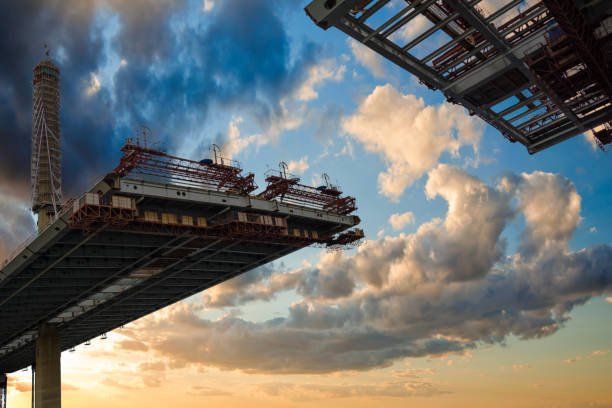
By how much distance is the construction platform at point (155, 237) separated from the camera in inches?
1900

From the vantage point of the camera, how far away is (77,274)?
60.2 meters

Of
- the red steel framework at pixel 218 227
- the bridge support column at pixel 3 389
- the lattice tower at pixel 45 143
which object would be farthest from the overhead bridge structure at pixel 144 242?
the bridge support column at pixel 3 389

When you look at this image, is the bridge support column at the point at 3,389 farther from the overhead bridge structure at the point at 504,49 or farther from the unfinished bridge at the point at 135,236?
the overhead bridge structure at the point at 504,49

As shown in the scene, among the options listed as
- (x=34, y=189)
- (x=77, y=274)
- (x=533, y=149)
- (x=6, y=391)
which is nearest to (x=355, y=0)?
(x=533, y=149)

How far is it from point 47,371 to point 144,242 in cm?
3690

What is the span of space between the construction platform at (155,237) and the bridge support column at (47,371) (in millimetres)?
1813

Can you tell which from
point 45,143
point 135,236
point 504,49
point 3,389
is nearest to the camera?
point 504,49

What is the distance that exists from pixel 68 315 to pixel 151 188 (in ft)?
151

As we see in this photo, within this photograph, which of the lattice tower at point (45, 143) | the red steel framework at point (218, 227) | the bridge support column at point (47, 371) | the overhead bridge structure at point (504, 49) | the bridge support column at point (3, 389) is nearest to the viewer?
the overhead bridge structure at point (504, 49)

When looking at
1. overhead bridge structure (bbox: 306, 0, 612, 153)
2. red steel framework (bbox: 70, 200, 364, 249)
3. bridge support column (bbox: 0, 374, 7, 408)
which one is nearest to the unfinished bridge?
red steel framework (bbox: 70, 200, 364, 249)

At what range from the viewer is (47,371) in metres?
75.9

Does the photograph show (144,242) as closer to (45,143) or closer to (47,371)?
(47,371)

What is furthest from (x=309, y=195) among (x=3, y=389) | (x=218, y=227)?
(x=3, y=389)

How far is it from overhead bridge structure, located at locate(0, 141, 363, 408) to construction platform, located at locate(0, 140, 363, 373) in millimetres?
127
